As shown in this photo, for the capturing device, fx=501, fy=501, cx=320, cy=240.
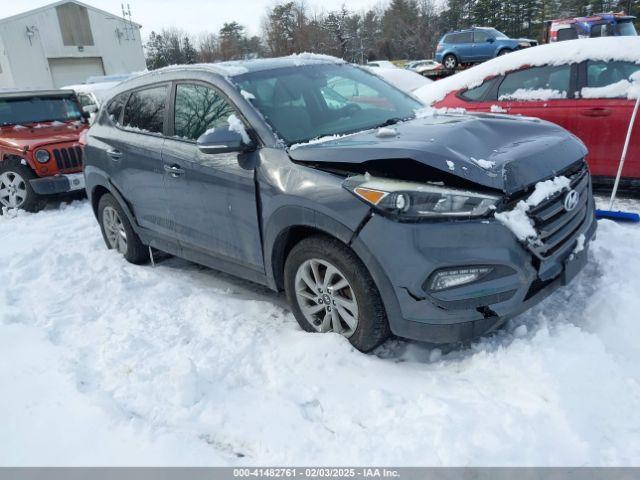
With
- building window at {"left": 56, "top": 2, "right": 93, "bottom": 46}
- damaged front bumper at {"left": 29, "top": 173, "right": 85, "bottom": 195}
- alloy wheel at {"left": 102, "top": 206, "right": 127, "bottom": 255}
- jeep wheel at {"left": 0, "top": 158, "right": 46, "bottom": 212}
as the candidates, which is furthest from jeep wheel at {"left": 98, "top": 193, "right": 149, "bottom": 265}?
building window at {"left": 56, "top": 2, "right": 93, "bottom": 46}

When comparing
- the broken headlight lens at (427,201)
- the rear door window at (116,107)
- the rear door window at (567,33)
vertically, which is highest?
the rear door window at (567,33)

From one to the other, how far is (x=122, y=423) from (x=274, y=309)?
4.66 feet

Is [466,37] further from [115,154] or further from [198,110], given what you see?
[198,110]

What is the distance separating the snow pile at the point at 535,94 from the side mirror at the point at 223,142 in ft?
12.6

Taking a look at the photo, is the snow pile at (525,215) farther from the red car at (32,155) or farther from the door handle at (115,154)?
the red car at (32,155)

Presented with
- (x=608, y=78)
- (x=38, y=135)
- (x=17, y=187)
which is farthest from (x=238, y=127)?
Answer: (x=38, y=135)

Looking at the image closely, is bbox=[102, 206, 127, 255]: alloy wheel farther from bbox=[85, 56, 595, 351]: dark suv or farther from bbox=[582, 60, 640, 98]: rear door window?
bbox=[582, 60, 640, 98]: rear door window

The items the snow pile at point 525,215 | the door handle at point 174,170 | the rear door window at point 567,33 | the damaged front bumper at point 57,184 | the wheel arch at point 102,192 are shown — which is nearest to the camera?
the snow pile at point 525,215

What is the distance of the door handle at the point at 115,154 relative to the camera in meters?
4.48

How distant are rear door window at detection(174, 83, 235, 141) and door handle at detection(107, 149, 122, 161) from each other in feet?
2.93

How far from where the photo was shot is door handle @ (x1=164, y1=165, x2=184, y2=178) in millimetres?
3757

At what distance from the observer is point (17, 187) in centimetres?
740

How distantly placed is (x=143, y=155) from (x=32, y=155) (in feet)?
13.7

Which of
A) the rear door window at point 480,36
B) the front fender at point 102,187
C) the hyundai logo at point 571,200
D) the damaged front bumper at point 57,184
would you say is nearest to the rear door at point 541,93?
the hyundai logo at point 571,200
